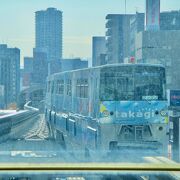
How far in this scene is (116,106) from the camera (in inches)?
316

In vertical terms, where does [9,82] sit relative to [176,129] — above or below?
above

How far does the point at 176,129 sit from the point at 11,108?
11.2 feet

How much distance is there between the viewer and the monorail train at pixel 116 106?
25.4 ft

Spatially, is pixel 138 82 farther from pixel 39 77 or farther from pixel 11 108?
pixel 11 108

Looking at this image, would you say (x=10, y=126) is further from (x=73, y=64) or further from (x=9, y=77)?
(x=9, y=77)

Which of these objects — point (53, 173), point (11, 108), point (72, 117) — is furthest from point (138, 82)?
point (53, 173)

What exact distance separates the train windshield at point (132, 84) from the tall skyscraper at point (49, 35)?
0.89 meters

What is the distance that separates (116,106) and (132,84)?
464mm

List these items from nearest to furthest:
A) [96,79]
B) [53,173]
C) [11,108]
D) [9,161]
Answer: [53,173]
[9,161]
[96,79]
[11,108]

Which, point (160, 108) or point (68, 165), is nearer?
point (68, 165)

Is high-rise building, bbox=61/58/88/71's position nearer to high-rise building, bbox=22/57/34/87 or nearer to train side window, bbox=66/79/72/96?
train side window, bbox=66/79/72/96

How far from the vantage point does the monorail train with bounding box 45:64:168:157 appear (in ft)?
25.4

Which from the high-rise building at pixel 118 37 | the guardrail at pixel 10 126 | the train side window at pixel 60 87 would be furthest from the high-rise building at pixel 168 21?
the guardrail at pixel 10 126

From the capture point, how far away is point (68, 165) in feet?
6.27
